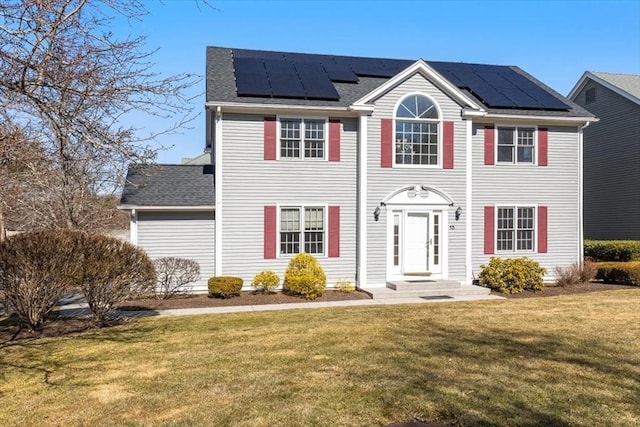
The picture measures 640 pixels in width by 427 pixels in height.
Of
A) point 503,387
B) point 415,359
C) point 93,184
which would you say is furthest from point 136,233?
point 503,387

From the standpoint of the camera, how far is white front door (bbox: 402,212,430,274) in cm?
1455

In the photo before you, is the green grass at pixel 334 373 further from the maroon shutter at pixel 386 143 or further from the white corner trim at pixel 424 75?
the white corner trim at pixel 424 75

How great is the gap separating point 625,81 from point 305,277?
17504 mm

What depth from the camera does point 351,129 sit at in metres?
14.5

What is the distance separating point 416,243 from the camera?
14633 mm

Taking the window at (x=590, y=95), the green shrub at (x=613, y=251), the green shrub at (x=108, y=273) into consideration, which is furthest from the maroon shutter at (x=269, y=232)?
the window at (x=590, y=95)

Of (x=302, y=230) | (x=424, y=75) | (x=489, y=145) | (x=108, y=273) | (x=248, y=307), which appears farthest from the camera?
(x=489, y=145)

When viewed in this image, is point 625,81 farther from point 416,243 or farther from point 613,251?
point 416,243

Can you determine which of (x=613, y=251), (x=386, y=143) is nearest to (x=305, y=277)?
(x=386, y=143)

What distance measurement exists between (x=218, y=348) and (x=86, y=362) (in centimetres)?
182

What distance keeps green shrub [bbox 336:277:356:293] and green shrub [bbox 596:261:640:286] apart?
27.9 ft

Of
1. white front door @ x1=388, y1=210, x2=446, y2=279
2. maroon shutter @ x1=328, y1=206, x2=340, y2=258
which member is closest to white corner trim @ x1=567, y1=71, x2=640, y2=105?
white front door @ x1=388, y1=210, x2=446, y2=279

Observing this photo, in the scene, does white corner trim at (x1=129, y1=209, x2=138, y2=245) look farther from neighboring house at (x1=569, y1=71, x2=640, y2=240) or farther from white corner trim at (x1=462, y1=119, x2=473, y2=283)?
neighboring house at (x1=569, y1=71, x2=640, y2=240)

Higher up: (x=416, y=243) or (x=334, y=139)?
(x=334, y=139)
